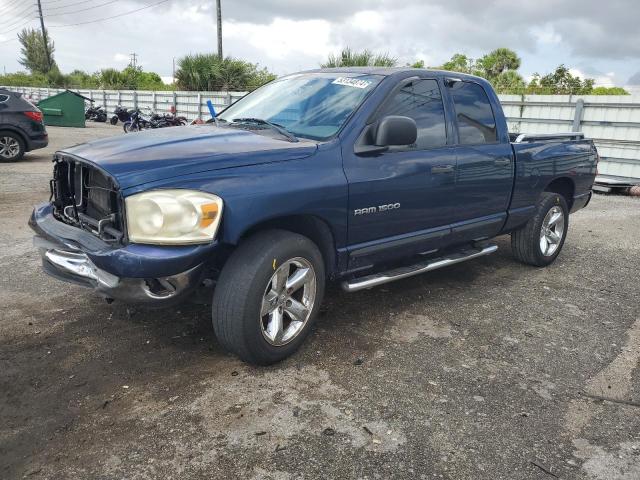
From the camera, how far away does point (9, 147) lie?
36.9ft

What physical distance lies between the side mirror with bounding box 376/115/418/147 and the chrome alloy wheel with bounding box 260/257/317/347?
939mm

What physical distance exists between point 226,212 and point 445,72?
101 inches

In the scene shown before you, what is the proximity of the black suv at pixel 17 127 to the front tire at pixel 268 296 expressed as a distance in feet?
33.5

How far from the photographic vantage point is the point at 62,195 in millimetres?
3469

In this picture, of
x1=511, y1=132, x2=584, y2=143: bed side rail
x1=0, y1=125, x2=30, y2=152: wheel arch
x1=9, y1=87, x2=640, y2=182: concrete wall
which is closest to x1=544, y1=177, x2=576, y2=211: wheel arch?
x1=511, y1=132, x2=584, y2=143: bed side rail

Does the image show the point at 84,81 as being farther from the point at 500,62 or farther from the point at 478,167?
the point at 478,167

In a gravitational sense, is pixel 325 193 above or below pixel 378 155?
below

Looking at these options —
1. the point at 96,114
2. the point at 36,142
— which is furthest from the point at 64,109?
the point at 36,142

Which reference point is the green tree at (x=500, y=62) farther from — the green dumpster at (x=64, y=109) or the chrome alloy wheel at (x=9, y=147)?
the chrome alloy wheel at (x=9, y=147)

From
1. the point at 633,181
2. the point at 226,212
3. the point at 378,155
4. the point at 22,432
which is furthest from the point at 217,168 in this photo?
the point at 633,181

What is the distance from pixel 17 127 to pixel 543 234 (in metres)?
10.5

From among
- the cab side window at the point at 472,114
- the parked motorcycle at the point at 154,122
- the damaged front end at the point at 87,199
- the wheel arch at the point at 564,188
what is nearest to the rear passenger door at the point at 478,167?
the cab side window at the point at 472,114

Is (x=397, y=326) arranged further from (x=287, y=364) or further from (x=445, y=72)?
(x=445, y=72)

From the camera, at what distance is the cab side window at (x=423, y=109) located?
3.89 metres
